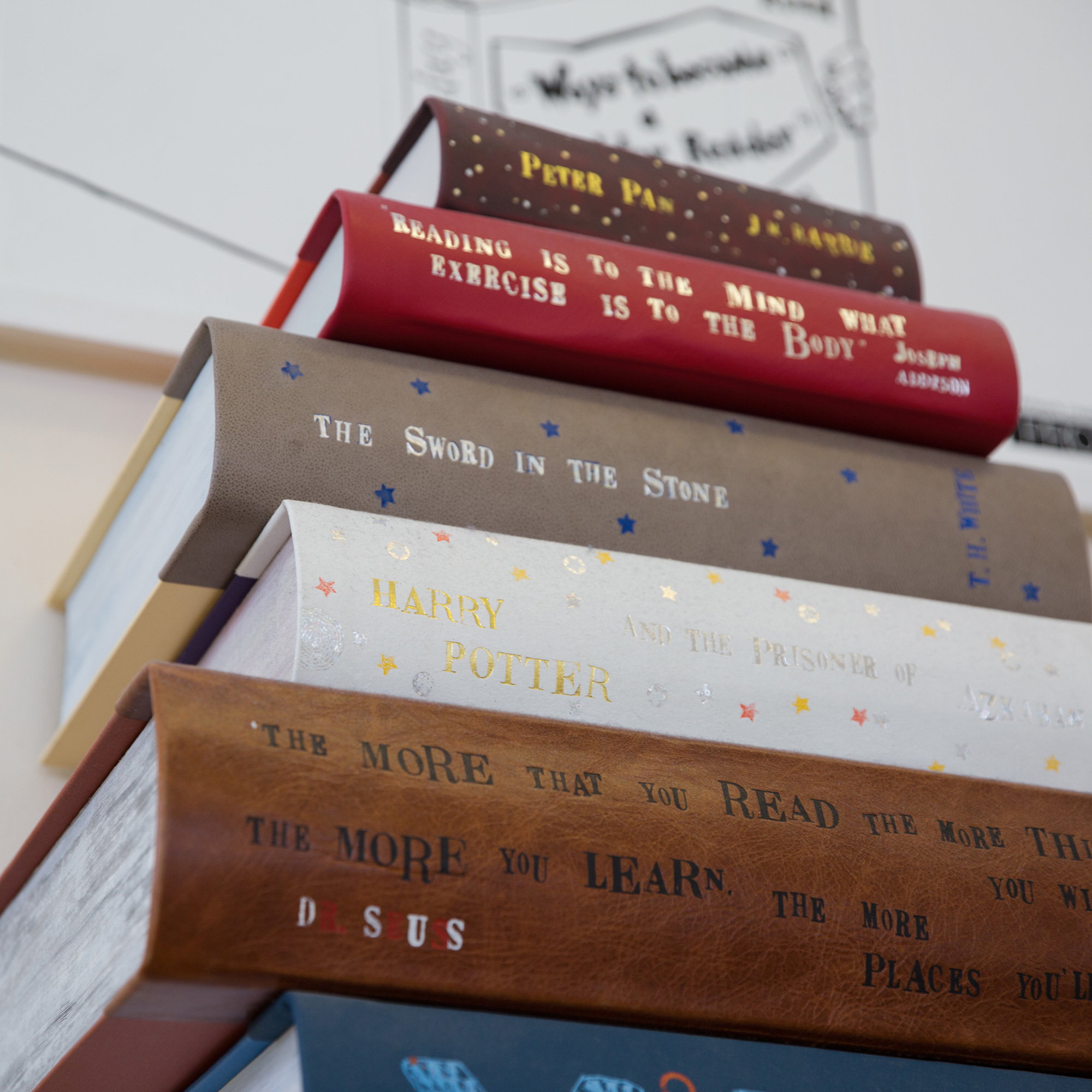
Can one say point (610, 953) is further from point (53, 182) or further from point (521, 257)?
point (53, 182)

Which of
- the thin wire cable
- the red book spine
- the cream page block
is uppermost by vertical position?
the thin wire cable

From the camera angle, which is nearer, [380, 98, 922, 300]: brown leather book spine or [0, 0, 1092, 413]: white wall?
[380, 98, 922, 300]: brown leather book spine

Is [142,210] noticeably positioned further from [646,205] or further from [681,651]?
[681,651]

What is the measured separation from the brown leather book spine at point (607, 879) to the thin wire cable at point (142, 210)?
1.34 feet

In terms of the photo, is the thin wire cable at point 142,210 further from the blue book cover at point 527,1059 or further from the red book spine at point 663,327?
the blue book cover at point 527,1059

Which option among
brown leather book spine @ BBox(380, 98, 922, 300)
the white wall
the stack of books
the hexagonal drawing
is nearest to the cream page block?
the stack of books

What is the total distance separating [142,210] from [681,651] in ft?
1.36

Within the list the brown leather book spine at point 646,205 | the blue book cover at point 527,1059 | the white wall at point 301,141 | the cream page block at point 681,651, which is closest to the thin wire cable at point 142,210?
the white wall at point 301,141

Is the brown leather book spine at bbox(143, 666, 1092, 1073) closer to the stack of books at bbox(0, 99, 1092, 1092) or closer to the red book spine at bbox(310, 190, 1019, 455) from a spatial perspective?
the stack of books at bbox(0, 99, 1092, 1092)

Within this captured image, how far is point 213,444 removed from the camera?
0.37 m

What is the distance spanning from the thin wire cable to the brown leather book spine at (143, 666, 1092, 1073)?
1.34 feet

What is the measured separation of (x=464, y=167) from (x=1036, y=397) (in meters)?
0.47

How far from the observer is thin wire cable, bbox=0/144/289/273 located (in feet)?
2.03

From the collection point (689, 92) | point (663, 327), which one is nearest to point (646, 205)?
point (663, 327)
